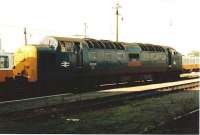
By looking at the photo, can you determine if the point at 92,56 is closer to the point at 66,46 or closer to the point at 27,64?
the point at 66,46

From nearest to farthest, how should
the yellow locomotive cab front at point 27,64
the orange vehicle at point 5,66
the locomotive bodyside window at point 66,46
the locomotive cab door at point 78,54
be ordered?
the orange vehicle at point 5,66, the yellow locomotive cab front at point 27,64, the locomotive bodyside window at point 66,46, the locomotive cab door at point 78,54

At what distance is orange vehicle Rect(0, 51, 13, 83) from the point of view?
17.9 m

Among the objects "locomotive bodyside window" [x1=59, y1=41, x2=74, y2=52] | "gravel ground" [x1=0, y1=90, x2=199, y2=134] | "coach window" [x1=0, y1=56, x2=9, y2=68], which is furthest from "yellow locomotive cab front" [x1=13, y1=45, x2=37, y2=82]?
"gravel ground" [x1=0, y1=90, x2=199, y2=134]

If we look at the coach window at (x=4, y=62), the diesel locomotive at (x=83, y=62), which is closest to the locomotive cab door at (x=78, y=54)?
the diesel locomotive at (x=83, y=62)

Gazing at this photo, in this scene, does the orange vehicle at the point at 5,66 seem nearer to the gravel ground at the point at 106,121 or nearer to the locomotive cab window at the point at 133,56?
the gravel ground at the point at 106,121

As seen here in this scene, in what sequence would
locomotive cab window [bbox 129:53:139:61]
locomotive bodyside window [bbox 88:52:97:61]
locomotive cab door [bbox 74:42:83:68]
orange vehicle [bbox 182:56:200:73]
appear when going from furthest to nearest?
orange vehicle [bbox 182:56:200:73], locomotive cab window [bbox 129:53:139:61], locomotive bodyside window [bbox 88:52:97:61], locomotive cab door [bbox 74:42:83:68]

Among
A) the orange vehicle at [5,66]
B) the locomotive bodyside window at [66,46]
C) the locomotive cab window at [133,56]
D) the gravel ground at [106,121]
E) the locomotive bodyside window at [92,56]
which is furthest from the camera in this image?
the locomotive cab window at [133,56]

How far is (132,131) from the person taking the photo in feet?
33.3

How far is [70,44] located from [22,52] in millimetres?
3058

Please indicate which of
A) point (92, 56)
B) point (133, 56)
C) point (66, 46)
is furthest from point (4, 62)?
point (133, 56)

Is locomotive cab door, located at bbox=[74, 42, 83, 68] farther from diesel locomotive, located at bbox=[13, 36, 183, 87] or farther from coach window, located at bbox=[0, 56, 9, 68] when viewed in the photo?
coach window, located at bbox=[0, 56, 9, 68]

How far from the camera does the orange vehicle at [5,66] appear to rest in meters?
17.9

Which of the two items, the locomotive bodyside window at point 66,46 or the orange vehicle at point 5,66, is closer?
the orange vehicle at point 5,66

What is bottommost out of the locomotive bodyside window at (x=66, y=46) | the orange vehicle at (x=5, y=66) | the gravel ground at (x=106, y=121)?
the gravel ground at (x=106, y=121)
